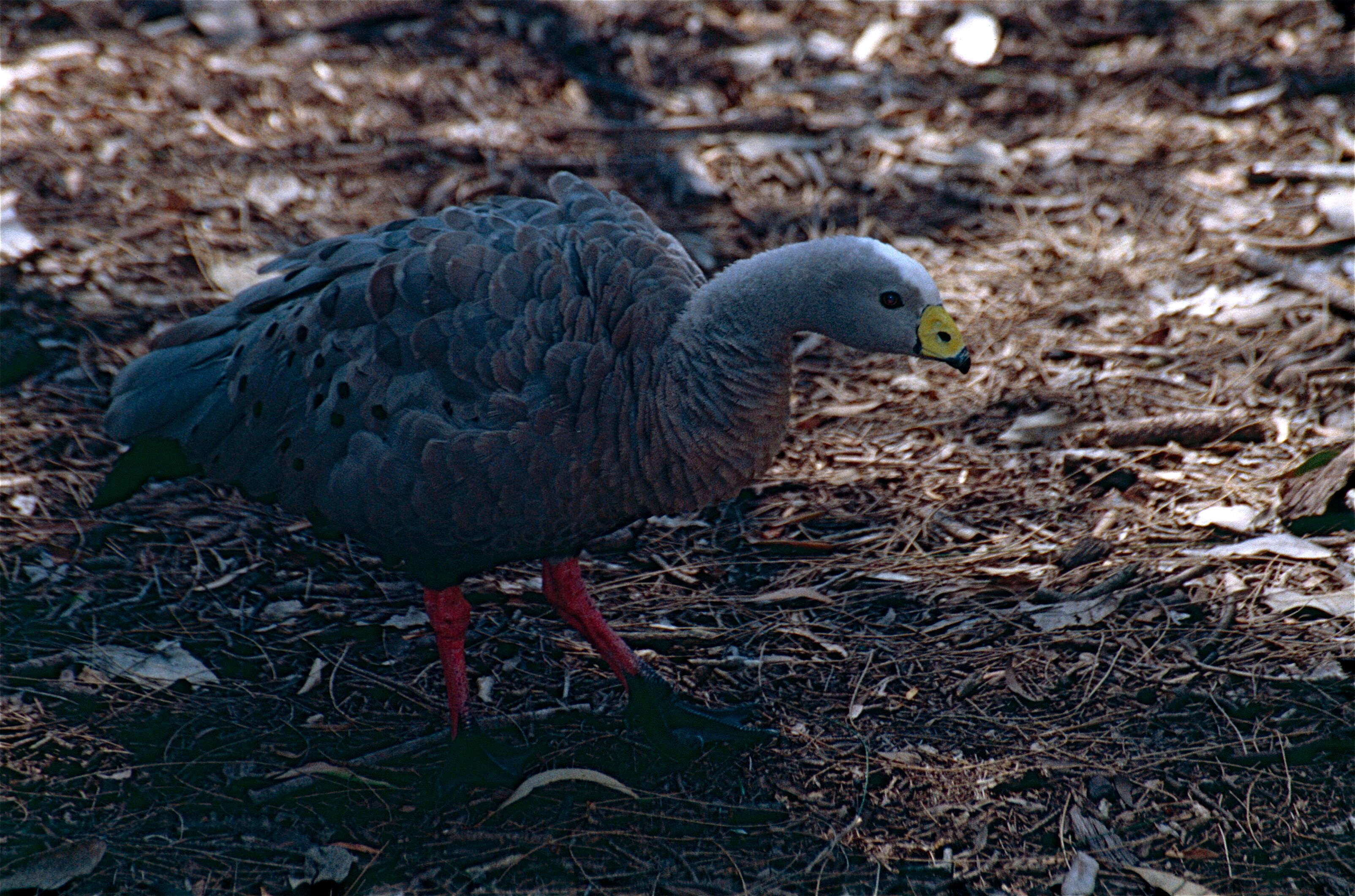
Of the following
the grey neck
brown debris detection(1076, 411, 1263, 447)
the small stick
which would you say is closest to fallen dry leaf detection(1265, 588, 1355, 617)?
brown debris detection(1076, 411, 1263, 447)

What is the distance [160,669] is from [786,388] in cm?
213

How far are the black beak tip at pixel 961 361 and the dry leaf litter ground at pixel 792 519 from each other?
3.35 feet

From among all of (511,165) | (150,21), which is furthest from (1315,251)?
(150,21)

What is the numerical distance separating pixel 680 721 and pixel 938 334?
4.63ft

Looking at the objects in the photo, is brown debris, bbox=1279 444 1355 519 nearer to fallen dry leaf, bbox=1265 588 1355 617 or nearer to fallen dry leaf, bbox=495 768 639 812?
fallen dry leaf, bbox=1265 588 1355 617

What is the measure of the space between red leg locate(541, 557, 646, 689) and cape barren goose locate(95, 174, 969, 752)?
8.1 inches

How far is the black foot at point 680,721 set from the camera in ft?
11.3

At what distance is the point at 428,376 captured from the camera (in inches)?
125

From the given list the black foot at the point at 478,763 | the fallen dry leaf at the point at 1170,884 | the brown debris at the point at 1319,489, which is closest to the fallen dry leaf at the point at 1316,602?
the brown debris at the point at 1319,489

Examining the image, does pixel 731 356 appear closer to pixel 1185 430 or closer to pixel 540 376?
pixel 540 376

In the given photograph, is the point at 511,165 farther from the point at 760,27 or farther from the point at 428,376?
the point at 428,376

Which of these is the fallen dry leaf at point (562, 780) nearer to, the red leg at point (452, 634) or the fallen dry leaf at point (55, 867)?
the red leg at point (452, 634)

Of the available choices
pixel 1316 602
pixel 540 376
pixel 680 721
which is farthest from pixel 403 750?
pixel 1316 602

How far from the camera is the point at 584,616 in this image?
362 cm
